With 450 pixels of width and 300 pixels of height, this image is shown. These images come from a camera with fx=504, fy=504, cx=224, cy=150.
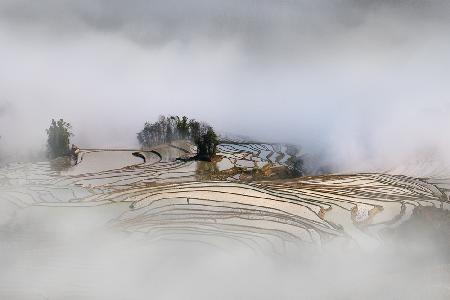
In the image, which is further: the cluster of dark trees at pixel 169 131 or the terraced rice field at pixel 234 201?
the cluster of dark trees at pixel 169 131

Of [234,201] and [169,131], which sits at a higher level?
[169,131]

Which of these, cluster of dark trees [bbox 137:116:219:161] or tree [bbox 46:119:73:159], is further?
cluster of dark trees [bbox 137:116:219:161]

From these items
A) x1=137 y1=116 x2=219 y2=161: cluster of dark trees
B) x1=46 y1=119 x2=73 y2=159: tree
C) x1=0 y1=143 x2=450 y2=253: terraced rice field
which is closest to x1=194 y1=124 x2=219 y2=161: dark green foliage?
x1=0 y1=143 x2=450 y2=253: terraced rice field

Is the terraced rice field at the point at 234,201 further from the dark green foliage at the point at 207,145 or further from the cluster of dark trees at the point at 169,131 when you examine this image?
the cluster of dark trees at the point at 169,131

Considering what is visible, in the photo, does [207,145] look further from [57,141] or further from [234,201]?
[234,201]

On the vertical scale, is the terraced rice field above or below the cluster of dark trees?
below

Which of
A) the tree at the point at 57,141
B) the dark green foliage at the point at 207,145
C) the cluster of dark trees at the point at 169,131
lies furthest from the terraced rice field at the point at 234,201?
the cluster of dark trees at the point at 169,131

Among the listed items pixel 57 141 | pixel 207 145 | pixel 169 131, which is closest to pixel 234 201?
pixel 207 145

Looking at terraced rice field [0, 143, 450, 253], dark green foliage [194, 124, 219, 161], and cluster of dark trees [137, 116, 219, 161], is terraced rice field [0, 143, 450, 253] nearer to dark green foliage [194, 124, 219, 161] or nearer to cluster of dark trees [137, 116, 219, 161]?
dark green foliage [194, 124, 219, 161]

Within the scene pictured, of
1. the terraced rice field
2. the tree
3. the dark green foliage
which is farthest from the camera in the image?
the tree

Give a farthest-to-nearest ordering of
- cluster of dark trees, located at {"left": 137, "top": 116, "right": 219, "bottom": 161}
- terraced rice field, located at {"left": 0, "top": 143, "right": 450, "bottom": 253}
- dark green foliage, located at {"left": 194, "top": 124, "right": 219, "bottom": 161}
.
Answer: cluster of dark trees, located at {"left": 137, "top": 116, "right": 219, "bottom": 161} < dark green foliage, located at {"left": 194, "top": 124, "right": 219, "bottom": 161} < terraced rice field, located at {"left": 0, "top": 143, "right": 450, "bottom": 253}
